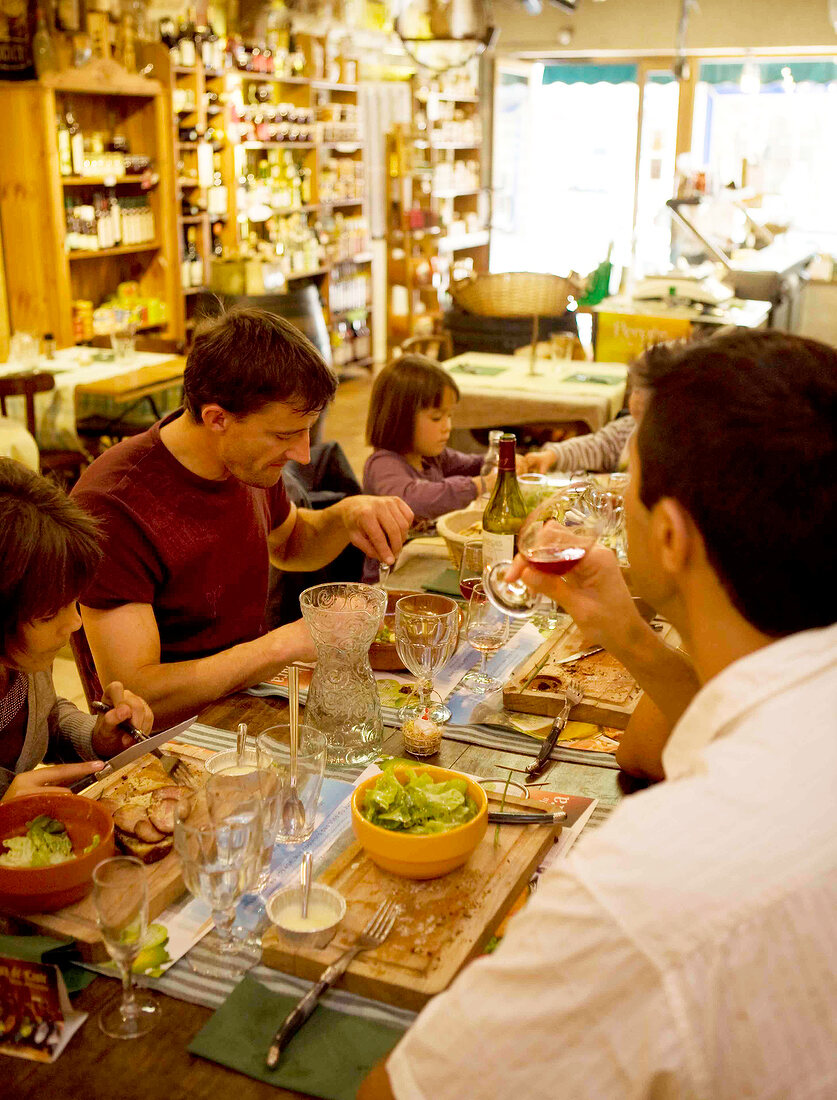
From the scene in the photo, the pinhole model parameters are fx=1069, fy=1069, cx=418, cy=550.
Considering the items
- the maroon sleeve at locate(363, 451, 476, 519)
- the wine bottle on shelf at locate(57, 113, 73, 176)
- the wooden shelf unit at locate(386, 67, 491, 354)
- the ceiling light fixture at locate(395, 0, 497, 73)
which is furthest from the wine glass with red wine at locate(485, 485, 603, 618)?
the wooden shelf unit at locate(386, 67, 491, 354)

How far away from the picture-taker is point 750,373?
898 millimetres

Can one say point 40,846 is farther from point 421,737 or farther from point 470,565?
point 470,565

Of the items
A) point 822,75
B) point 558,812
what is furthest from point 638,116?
point 558,812

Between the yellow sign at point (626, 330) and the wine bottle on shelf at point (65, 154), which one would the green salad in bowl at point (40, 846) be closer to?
the yellow sign at point (626, 330)

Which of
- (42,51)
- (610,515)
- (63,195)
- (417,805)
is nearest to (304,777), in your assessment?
(417,805)

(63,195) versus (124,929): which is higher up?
(63,195)

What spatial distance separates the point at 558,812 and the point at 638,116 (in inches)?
400

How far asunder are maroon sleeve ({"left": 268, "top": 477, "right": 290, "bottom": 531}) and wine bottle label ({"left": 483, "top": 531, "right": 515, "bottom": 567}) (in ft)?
1.82

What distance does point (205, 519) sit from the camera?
2078 millimetres

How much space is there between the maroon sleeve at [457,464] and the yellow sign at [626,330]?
2.23 m

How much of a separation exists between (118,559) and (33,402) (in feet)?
10.1

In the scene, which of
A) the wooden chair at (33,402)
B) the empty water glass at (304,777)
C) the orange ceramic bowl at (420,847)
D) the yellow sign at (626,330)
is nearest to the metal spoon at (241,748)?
the empty water glass at (304,777)

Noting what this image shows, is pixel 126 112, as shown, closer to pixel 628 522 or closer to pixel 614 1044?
pixel 628 522

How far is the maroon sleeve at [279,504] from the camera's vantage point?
2.48 meters
